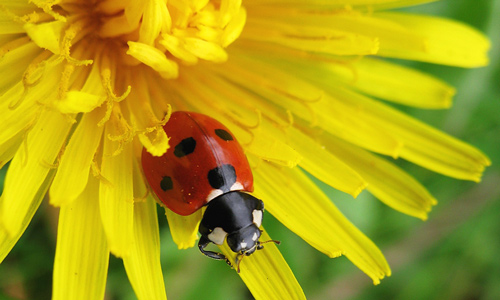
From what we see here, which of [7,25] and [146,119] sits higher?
[7,25]

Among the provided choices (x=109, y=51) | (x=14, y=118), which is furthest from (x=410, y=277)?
(x=14, y=118)

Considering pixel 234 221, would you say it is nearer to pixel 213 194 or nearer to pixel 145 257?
pixel 213 194

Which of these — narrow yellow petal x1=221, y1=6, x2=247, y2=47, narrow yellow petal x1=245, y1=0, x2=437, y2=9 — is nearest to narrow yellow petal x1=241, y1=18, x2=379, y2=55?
narrow yellow petal x1=245, y1=0, x2=437, y2=9

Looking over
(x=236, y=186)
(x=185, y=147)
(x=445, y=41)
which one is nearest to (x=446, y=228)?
(x=445, y=41)

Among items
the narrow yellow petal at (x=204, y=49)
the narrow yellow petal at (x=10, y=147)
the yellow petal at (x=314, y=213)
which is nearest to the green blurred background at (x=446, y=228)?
the yellow petal at (x=314, y=213)

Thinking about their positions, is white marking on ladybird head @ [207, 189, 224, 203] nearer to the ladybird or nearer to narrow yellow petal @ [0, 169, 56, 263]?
the ladybird

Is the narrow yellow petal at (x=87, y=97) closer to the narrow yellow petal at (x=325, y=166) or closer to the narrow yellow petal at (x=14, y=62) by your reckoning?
the narrow yellow petal at (x=14, y=62)

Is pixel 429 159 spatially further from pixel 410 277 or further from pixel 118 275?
pixel 118 275
